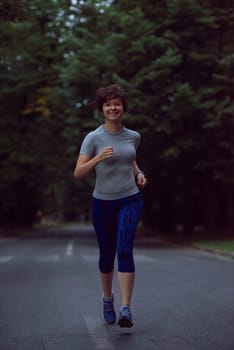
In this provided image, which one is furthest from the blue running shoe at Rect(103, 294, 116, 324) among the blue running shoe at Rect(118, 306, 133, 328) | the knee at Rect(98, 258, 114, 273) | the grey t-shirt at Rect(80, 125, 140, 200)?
the grey t-shirt at Rect(80, 125, 140, 200)

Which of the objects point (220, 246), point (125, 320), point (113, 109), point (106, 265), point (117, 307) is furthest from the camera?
point (220, 246)

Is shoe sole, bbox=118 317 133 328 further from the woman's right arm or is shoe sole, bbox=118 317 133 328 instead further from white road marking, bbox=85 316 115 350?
the woman's right arm

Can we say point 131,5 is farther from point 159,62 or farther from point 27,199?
point 27,199

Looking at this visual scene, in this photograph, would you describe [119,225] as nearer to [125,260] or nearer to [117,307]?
[125,260]

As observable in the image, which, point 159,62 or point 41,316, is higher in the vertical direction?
point 159,62

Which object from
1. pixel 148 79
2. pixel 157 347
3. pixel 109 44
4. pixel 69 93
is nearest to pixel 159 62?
pixel 148 79

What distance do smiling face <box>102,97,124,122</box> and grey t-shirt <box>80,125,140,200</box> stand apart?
0.12m

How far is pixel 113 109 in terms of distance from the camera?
19.5 ft

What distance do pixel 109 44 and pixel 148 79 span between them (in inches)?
77.6

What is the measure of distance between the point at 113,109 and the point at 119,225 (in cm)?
91

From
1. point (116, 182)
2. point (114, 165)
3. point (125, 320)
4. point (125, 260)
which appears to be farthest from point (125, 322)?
point (114, 165)

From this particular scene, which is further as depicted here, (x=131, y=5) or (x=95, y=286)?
(x=131, y=5)

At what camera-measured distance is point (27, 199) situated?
44.8 metres

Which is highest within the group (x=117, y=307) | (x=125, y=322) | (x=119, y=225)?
(x=119, y=225)
